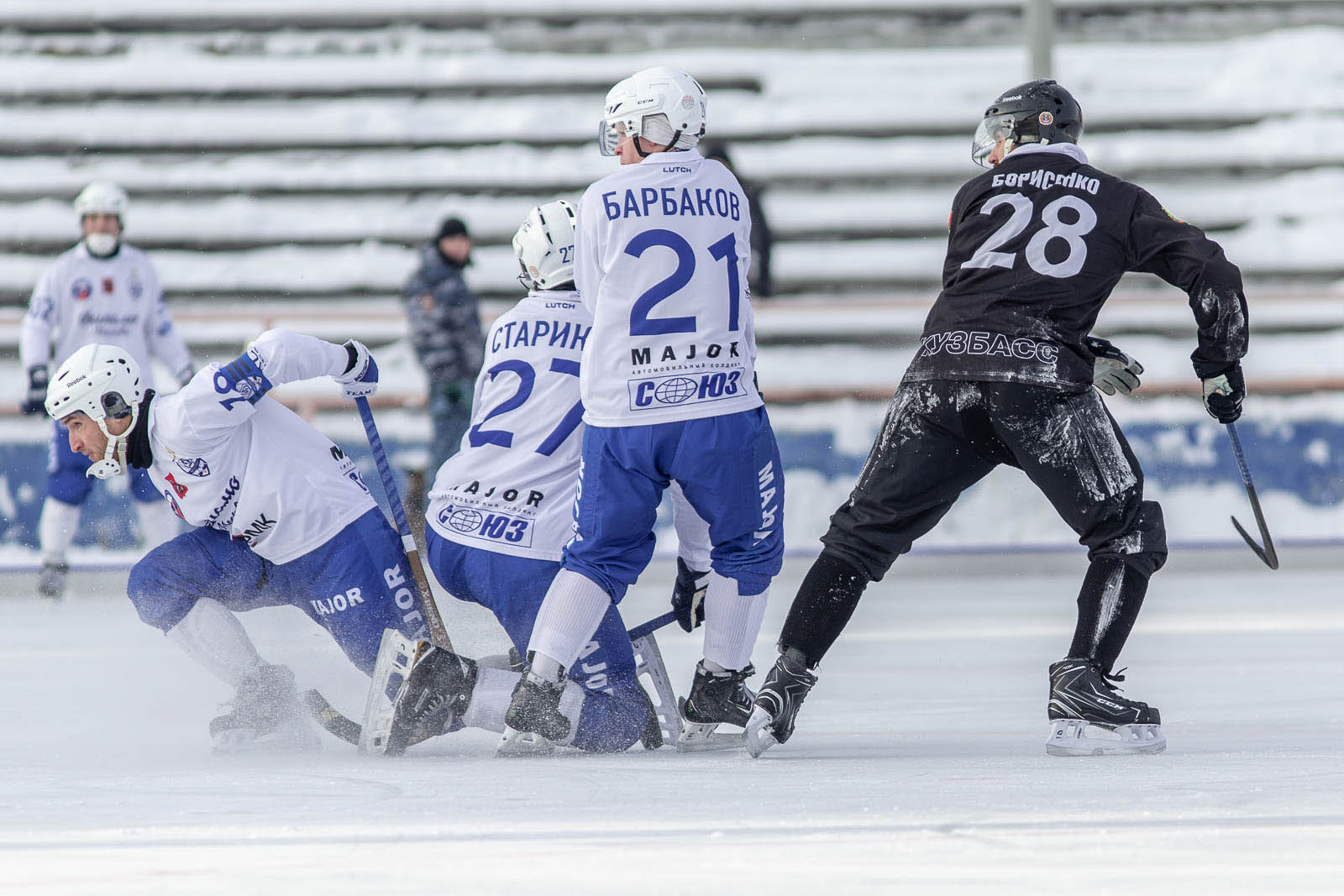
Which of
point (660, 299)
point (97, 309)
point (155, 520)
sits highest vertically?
point (97, 309)

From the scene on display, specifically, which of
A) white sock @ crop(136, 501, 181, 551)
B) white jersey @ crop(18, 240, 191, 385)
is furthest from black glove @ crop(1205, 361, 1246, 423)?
white jersey @ crop(18, 240, 191, 385)

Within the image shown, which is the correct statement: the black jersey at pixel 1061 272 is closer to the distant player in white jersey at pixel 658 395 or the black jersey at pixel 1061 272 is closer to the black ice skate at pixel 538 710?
the distant player in white jersey at pixel 658 395

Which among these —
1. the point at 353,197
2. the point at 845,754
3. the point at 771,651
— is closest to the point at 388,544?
the point at 845,754

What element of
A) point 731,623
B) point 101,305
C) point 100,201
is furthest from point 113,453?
point 100,201

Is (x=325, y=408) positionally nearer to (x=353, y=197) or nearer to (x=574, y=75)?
(x=353, y=197)

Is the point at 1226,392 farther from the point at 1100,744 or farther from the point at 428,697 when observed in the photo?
the point at 428,697

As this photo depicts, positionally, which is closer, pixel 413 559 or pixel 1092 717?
pixel 1092 717

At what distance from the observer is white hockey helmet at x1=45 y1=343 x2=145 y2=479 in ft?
13.4

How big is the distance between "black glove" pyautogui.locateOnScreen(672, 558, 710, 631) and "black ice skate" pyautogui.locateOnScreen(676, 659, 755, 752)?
0.61ft

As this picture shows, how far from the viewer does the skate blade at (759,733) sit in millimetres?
3686

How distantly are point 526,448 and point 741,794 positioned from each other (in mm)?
1136

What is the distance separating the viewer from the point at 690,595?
4145mm

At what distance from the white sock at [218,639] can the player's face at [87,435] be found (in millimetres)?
429

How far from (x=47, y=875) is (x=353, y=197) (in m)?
8.50
